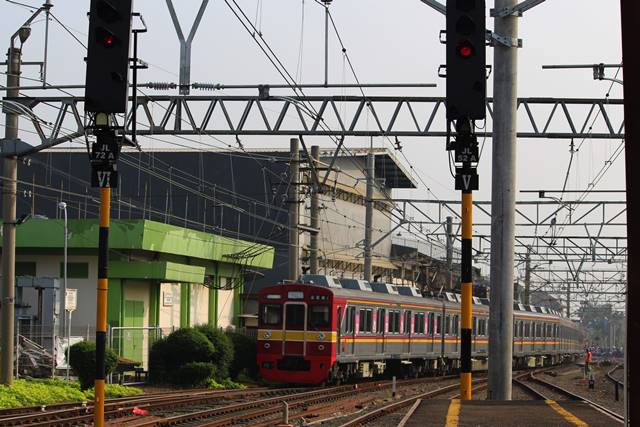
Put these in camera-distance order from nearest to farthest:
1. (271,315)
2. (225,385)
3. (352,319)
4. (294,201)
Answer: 1. (271,315)
2. (352,319)
3. (225,385)
4. (294,201)

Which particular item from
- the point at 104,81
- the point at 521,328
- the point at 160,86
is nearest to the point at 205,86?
the point at 160,86

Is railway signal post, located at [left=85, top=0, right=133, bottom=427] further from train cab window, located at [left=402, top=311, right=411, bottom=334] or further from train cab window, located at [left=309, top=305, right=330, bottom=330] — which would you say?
train cab window, located at [left=402, top=311, right=411, bottom=334]

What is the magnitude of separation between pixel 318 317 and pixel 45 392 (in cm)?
813

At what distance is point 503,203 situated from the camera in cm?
1692

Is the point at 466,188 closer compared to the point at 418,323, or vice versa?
the point at 466,188

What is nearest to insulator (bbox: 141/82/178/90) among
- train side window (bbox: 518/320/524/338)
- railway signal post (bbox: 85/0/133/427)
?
railway signal post (bbox: 85/0/133/427)

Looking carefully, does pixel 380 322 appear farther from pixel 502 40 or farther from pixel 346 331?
pixel 502 40

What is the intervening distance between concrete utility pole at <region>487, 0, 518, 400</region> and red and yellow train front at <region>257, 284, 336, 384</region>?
1228cm

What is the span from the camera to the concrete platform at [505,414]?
12359 millimetres

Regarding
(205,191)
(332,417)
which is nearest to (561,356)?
(205,191)

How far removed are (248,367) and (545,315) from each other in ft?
82.1

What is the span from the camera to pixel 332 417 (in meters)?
19.7

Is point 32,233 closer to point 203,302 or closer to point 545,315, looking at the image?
point 203,302

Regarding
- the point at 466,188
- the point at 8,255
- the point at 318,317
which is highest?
the point at 466,188
